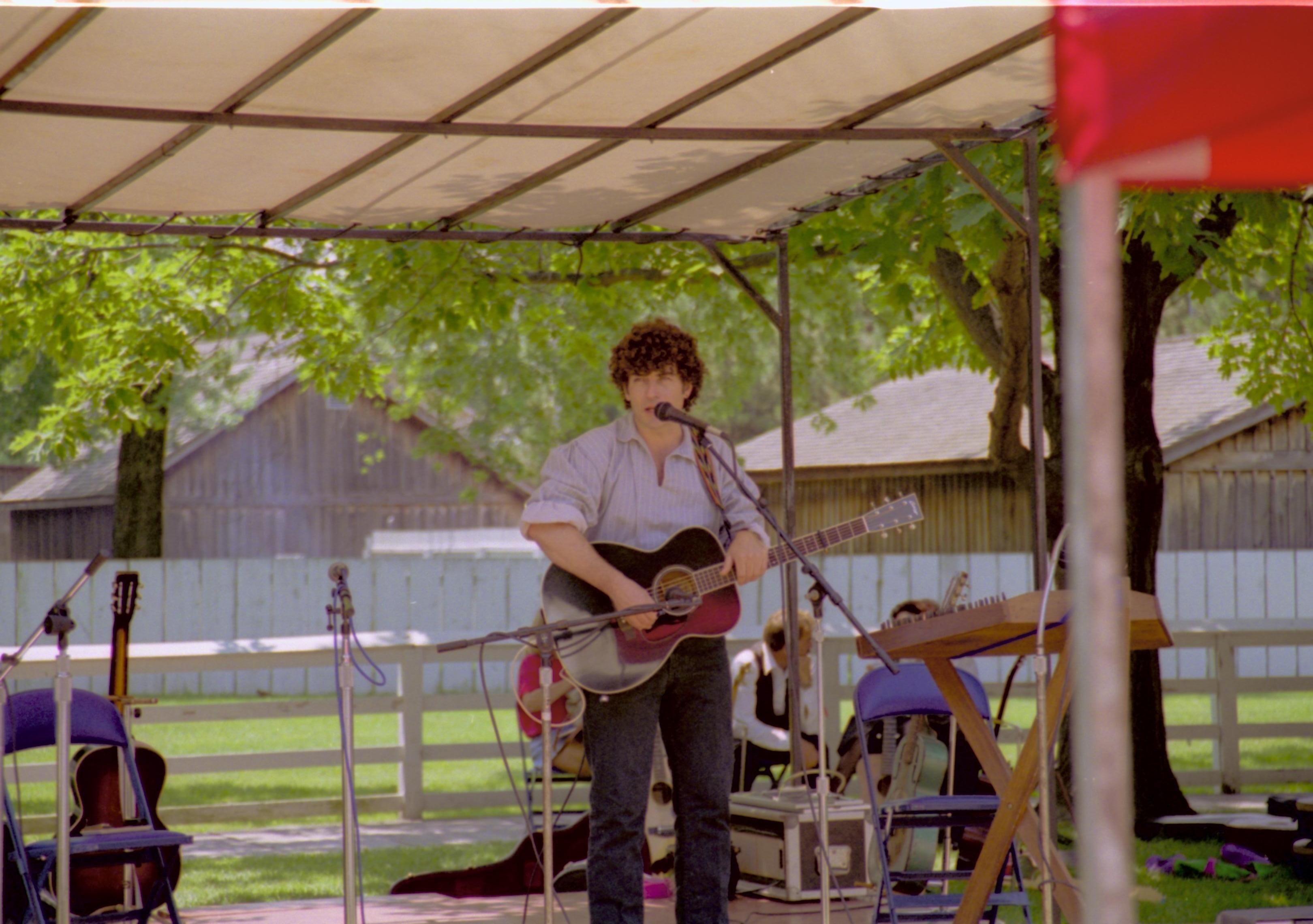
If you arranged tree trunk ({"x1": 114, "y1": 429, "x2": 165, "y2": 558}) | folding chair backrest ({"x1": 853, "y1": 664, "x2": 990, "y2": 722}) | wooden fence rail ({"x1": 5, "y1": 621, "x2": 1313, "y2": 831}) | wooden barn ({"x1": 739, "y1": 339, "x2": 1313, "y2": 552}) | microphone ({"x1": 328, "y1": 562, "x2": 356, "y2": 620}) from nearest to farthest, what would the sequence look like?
1. microphone ({"x1": 328, "y1": 562, "x2": 356, "y2": 620})
2. folding chair backrest ({"x1": 853, "y1": 664, "x2": 990, "y2": 722})
3. wooden fence rail ({"x1": 5, "y1": 621, "x2": 1313, "y2": 831})
4. tree trunk ({"x1": 114, "y1": 429, "x2": 165, "y2": 558})
5. wooden barn ({"x1": 739, "y1": 339, "x2": 1313, "y2": 552})

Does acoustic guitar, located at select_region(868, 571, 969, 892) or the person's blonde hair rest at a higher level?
the person's blonde hair

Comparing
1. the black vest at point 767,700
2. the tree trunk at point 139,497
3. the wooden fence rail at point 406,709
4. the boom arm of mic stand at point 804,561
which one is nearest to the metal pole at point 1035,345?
the boom arm of mic stand at point 804,561

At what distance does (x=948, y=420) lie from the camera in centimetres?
2670

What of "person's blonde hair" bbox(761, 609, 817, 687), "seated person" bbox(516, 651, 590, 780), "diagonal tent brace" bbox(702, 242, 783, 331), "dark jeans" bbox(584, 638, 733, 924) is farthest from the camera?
"person's blonde hair" bbox(761, 609, 817, 687)

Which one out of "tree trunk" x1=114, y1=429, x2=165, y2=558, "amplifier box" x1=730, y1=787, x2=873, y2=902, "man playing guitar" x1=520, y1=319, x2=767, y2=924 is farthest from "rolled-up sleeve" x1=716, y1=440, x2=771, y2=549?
"tree trunk" x1=114, y1=429, x2=165, y2=558

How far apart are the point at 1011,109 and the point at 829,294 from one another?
34.2ft

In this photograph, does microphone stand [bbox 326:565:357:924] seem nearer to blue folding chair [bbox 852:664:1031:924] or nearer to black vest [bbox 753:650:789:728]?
blue folding chair [bbox 852:664:1031:924]

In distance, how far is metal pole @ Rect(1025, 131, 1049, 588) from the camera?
507 centimetres

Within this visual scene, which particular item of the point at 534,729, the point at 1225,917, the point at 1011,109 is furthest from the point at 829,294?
the point at 1225,917

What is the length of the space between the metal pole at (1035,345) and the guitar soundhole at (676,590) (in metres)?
1.40

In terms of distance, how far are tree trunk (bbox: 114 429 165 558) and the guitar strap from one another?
16.8 metres

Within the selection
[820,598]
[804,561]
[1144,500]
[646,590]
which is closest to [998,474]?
[1144,500]

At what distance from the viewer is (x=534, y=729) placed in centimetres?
674

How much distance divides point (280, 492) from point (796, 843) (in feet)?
→ 92.9
